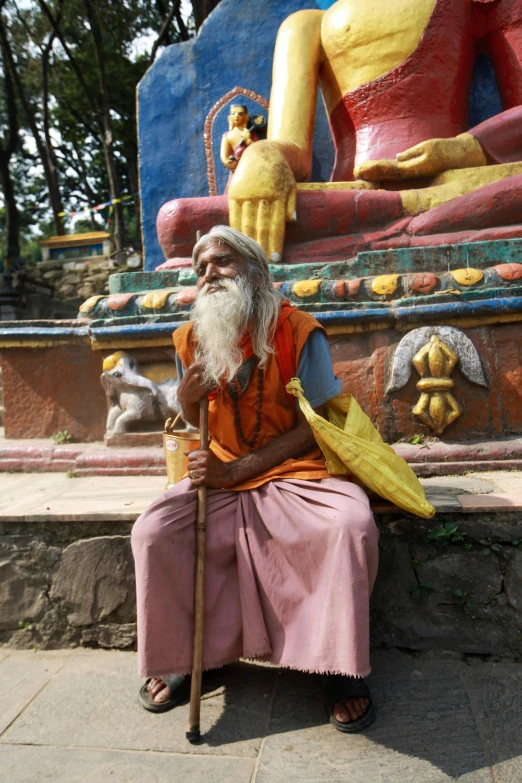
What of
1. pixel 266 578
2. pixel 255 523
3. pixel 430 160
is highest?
pixel 430 160

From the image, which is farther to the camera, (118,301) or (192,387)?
(118,301)

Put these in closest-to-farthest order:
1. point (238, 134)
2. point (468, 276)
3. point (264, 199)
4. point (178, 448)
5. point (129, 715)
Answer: point (129, 715) < point (178, 448) < point (468, 276) < point (264, 199) < point (238, 134)

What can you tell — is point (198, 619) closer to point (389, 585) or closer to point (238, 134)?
point (389, 585)

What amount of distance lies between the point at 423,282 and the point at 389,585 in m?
1.41

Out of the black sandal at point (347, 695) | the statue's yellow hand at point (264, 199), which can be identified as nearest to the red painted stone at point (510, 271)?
the statue's yellow hand at point (264, 199)

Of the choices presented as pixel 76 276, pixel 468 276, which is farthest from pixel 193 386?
pixel 76 276

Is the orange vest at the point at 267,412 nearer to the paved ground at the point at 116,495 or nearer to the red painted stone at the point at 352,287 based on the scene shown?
the paved ground at the point at 116,495

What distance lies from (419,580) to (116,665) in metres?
1.07

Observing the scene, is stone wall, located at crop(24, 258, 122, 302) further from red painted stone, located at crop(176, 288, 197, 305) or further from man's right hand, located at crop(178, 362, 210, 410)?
man's right hand, located at crop(178, 362, 210, 410)

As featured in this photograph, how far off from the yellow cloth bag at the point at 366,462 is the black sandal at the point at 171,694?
0.78m

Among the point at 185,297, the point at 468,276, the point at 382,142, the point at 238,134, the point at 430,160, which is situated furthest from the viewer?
the point at 238,134

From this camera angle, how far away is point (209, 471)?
1968 mm

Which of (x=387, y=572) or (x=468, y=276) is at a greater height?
(x=468, y=276)

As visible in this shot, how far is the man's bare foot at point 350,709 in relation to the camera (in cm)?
172
